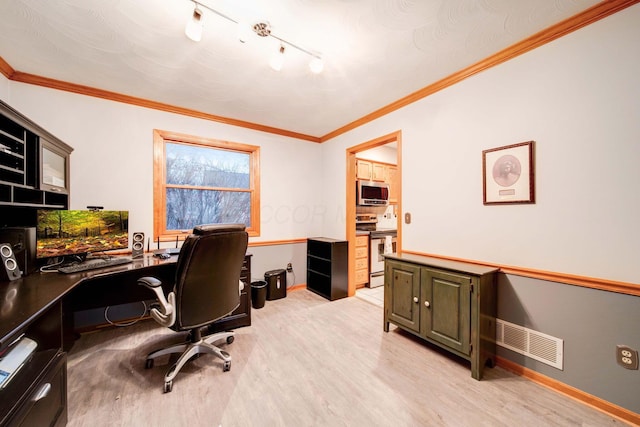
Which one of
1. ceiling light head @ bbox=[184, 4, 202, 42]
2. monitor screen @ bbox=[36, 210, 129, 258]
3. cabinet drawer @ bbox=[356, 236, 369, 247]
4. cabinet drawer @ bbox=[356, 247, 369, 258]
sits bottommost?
cabinet drawer @ bbox=[356, 247, 369, 258]

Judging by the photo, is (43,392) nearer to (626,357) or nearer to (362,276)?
(626,357)

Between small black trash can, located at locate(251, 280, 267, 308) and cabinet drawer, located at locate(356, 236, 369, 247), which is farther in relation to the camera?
cabinet drawer, located at locate(356, 236, 369, 247)

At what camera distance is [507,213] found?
2.04m

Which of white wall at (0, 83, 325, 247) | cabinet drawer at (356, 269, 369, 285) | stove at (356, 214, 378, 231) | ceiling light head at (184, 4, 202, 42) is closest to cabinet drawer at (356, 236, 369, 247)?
cabinet drawer at (356, 269, 369, 285)

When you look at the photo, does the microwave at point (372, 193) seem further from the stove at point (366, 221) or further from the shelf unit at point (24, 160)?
the shelf unit at point (24, 160)

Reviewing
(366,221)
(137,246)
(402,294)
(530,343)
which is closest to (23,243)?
(137,246)

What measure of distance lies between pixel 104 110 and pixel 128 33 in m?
1.30

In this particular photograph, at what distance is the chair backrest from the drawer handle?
2.10 ft

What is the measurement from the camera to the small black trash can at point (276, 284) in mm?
3496

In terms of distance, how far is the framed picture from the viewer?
1908 mm

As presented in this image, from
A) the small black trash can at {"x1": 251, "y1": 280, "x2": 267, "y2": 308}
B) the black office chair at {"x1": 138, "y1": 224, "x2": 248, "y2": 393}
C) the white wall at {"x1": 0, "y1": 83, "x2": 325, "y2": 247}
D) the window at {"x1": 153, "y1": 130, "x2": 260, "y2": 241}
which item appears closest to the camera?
the black office chair at {"x1": 138, "y1": 224, "x2": 248, "y2": 393}

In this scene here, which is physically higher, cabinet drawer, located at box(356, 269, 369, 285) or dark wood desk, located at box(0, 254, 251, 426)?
dark wood desk, located at box(0, 254, 251, 426)

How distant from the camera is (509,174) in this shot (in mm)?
2016

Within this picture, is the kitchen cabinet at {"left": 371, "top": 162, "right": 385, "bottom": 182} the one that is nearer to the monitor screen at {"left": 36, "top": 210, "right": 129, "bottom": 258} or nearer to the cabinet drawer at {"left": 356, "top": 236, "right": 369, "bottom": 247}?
the cabinet drawer at {"left": 356, "top": 236, "right": 369, "bottom": 247}
